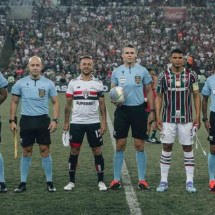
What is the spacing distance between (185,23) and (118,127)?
3608cm

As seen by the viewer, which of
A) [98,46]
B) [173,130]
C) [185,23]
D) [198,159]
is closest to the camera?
[173,130]


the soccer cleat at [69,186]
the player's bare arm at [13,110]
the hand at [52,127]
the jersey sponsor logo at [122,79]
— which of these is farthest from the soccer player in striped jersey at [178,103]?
the player's bare arm at [13,110]

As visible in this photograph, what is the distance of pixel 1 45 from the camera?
4166cm

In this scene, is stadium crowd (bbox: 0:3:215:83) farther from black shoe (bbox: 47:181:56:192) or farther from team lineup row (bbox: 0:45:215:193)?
black shoe (bbox: 47:181:56:192)

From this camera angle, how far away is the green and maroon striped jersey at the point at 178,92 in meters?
8.78

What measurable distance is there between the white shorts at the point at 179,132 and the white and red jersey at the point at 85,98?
1023 mm

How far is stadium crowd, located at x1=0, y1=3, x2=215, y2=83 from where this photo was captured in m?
37.3

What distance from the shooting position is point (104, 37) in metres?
41.7

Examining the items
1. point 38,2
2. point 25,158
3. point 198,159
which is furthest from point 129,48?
point 38,2

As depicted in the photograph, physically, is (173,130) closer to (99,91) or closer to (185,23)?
(99,91)

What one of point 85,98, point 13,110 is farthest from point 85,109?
point 13,110

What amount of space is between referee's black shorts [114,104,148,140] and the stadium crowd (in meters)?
26.2

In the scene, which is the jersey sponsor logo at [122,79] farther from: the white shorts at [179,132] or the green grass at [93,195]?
the green grass at [93,195]

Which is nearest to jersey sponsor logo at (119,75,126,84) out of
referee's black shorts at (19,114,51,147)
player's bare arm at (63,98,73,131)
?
player's bare arm at (63,98,73,131)
